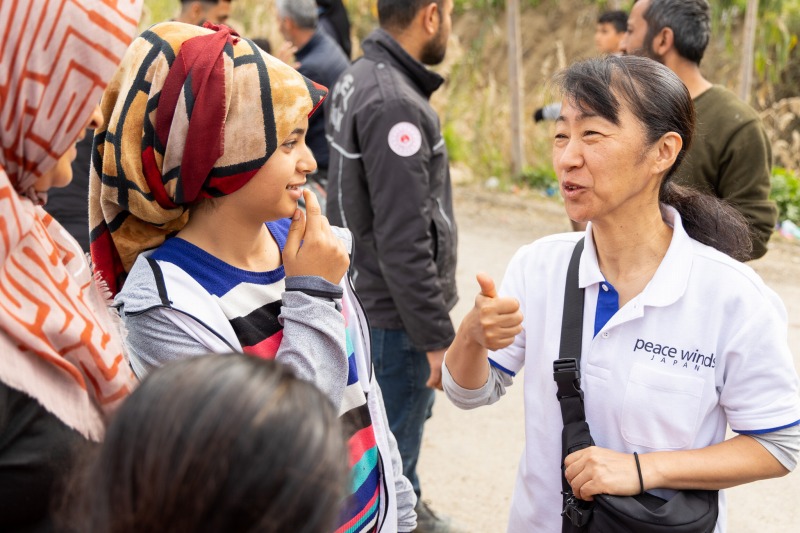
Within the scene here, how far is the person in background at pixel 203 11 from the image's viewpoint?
5270mm

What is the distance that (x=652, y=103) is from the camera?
1.91 m

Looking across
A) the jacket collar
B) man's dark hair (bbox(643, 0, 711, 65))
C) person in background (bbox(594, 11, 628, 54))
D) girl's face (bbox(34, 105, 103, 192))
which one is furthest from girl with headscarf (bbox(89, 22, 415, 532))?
person in background (bbox(594, 11, 628, 54))

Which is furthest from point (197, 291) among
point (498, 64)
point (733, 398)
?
point (498, 64)

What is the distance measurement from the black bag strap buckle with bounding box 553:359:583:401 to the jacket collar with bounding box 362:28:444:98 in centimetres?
167

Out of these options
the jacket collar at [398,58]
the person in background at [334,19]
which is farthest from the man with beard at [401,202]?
the person in background at [334,19]

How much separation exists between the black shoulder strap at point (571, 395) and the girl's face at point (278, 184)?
0.69 metres

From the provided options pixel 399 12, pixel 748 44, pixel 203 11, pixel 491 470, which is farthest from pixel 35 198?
pixel 748 44

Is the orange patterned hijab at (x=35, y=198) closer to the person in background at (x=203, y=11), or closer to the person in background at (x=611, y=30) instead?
the person in background at (x=203, y=11)

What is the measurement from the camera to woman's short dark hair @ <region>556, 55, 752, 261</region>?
6.26ft

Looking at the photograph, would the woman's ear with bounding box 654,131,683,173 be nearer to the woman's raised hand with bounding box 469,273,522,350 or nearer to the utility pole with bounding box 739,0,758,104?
the woman's raised hand with bounding box 469,273,522,350

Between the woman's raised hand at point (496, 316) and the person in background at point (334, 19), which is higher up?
the woman's raised hand at point (496, 316)

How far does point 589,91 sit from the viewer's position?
193cm

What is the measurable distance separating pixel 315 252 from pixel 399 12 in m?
1.84

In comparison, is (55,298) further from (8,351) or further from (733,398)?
(733,398)
